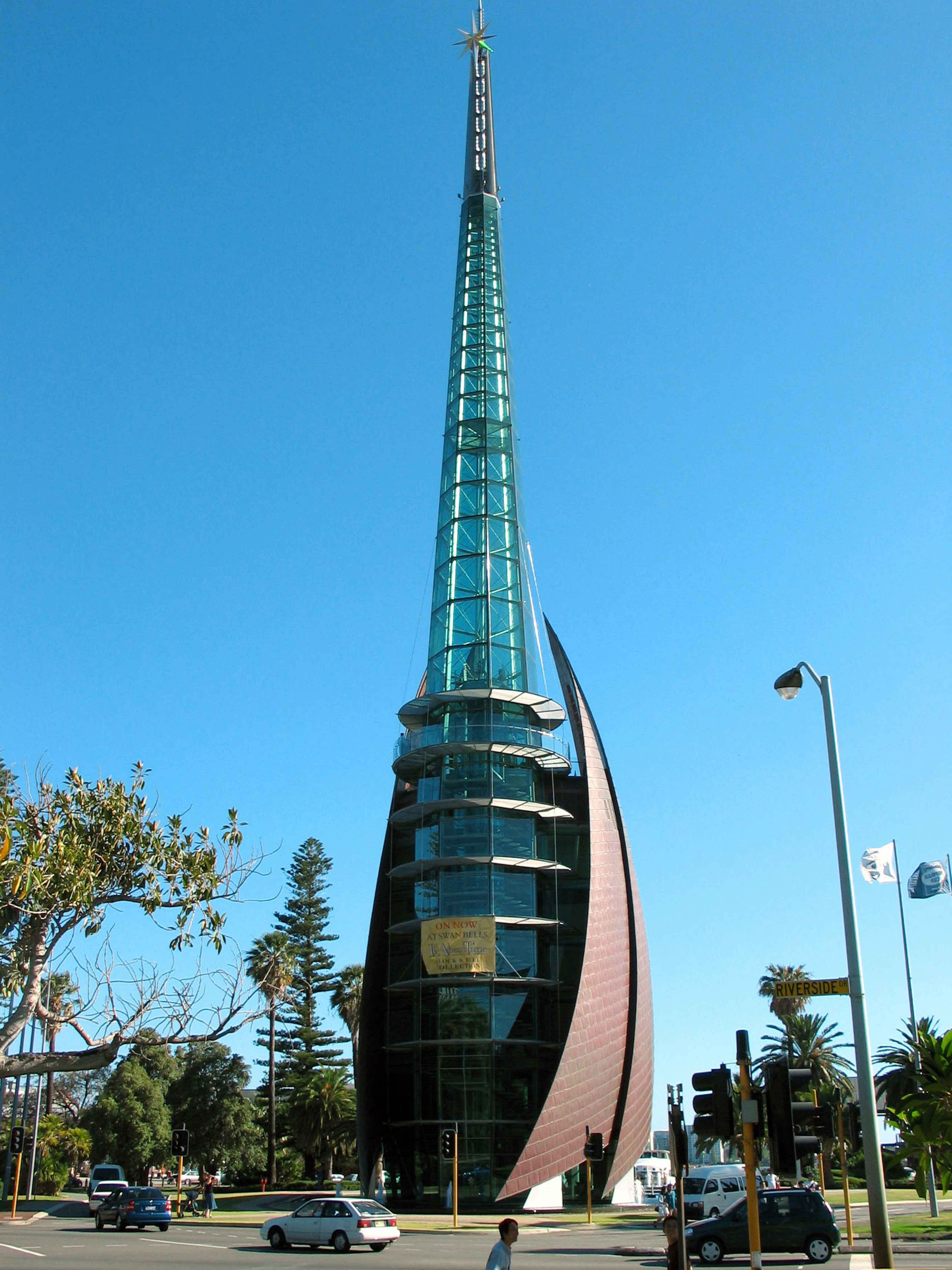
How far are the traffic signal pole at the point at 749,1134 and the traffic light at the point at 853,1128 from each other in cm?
733

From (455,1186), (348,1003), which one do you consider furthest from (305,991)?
(455,1186)

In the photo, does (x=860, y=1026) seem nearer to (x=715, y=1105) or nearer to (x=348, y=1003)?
(x=715, y=1105)

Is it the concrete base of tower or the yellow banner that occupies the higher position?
the yellow banner

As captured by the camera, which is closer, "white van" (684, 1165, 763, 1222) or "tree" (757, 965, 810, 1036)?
"white van" (684, 1165, 763, 1222)

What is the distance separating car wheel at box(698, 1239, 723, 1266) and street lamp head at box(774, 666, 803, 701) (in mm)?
11061

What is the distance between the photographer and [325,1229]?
24125mm

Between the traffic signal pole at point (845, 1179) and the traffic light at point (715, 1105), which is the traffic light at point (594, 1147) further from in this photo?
the traffic light at point (715, 1105)

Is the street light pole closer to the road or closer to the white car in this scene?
the road

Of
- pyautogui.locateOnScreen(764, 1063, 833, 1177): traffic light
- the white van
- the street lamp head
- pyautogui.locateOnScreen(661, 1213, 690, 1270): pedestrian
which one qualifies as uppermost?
the street lamp head

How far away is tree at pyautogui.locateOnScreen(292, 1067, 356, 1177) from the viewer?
5797 cm

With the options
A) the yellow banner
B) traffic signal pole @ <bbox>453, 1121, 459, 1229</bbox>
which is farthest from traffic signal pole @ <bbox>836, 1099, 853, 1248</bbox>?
the yellow banner

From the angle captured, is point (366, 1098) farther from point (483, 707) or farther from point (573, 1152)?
point (483, 707)

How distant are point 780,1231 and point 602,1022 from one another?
77.1 feet

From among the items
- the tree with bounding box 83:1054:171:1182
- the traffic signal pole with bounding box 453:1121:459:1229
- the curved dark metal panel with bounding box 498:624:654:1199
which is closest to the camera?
the traffic signal pole with bounding box 453:1121:459:1229
